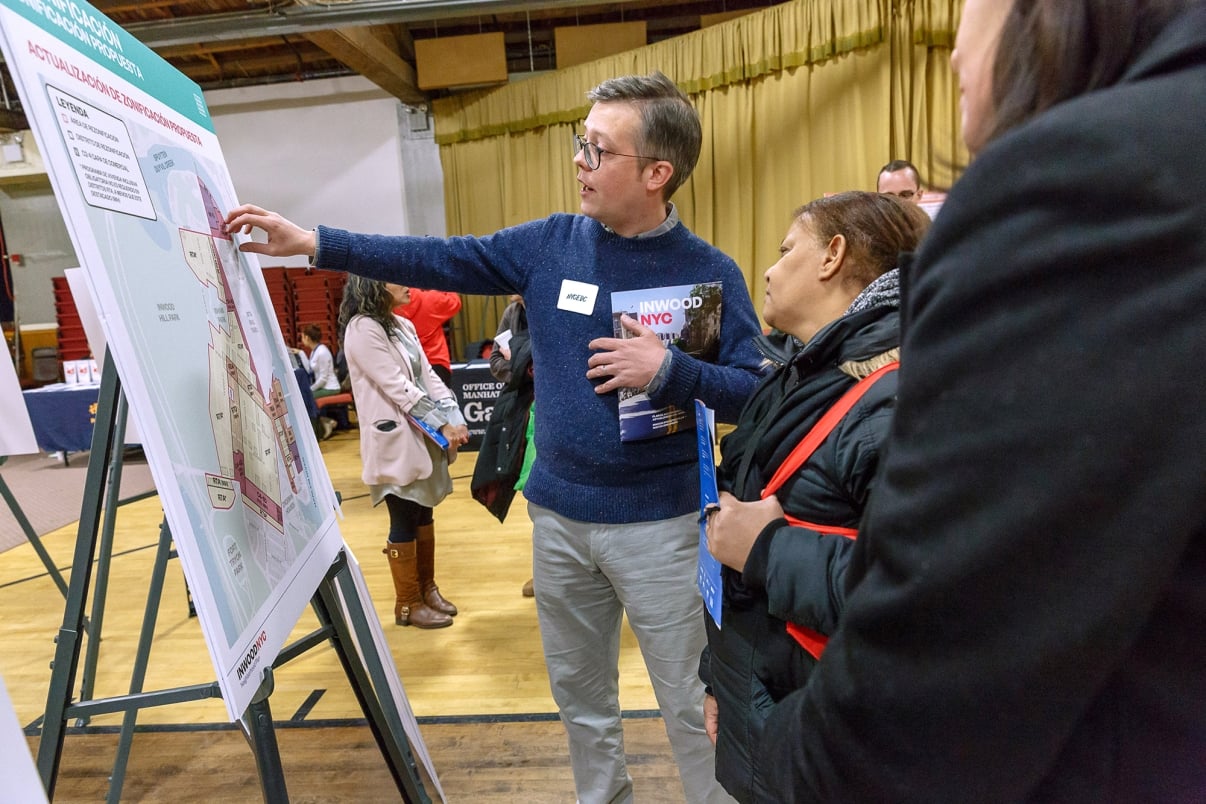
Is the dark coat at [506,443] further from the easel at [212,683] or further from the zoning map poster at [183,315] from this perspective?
the zoning map poster at [183,315]

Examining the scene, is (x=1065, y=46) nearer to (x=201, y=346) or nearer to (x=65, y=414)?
(x=201, y=346)

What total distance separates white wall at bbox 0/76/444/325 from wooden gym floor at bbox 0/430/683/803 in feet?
18.4

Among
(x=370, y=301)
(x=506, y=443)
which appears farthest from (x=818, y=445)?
(x=370, y=301)

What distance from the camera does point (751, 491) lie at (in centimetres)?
103

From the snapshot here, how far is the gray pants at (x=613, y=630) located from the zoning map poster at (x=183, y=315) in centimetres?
53

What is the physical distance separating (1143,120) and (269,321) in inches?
57.5

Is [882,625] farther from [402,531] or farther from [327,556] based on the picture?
[402,531]

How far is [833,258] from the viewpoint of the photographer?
109 centimetres

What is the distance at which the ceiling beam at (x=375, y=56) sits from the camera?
5.86 meters

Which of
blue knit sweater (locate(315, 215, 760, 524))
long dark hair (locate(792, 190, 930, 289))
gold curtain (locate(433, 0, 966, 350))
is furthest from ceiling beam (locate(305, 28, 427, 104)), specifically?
long dark hair (locate(792, 190, 930, 289))

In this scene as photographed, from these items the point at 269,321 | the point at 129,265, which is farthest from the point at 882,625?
the point at 269,321

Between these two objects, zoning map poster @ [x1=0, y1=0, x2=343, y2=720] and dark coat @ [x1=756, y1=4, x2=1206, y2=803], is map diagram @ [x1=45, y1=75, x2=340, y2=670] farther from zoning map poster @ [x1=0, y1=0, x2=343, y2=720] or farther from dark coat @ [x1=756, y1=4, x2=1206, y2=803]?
dark coat @ [x1=756, y1=4, x2=1206, y2=803]

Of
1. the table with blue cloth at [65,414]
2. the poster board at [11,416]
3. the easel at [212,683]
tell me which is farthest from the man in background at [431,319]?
the easel at [212,683]

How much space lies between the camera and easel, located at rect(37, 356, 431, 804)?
1086 millimetres
